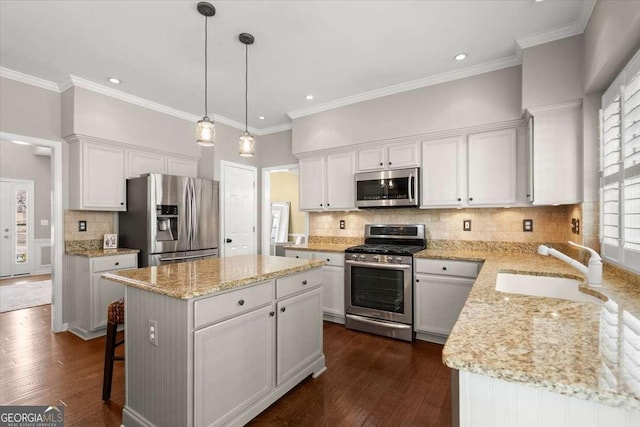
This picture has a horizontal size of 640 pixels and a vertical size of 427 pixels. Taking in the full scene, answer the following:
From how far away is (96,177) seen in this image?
3576 millimetres

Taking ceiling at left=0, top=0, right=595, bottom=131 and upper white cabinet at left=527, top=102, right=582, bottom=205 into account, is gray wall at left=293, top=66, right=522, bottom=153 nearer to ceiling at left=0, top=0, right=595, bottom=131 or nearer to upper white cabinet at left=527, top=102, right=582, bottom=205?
ceiling at left=0, top=0, right=595, bottom=131

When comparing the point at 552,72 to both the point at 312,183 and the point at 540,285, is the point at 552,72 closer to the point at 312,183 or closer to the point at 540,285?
the point at 540,285

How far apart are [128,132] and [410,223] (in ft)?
12.0

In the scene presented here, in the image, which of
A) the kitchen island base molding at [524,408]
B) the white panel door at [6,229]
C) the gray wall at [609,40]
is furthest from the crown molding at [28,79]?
the gray wall at [609,40]

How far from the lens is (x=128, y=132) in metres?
3.83

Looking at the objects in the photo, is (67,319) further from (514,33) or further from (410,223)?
(514,33)

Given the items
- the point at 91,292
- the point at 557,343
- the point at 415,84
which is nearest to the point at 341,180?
the point at 415,84

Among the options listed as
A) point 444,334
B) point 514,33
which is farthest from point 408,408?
point 514,33

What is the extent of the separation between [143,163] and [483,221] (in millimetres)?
4221

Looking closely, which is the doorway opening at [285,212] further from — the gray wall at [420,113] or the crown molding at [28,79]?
the crown molding at [28,79]

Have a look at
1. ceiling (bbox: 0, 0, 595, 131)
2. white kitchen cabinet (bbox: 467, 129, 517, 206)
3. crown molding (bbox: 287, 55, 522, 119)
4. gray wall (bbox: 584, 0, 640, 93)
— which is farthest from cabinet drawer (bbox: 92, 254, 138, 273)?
gray wall (bbox: 584, 0, 640, 93)

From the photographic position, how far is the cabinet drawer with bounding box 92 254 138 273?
11.1 feet

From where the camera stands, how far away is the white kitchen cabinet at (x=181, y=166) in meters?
4.35

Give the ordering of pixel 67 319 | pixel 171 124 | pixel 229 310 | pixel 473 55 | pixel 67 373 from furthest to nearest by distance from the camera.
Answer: pixel 171 124, pixel 67 319, pixel 473 55, pixel 67 373, pixel 229 310
